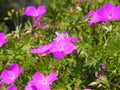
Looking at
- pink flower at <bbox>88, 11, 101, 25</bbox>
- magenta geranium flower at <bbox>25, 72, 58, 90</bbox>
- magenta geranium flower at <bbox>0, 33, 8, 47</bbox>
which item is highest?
pink flower at <bbox>88, 11, 101, 25</bbox>

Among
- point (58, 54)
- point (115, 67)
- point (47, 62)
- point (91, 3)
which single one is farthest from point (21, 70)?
point (91, 3)

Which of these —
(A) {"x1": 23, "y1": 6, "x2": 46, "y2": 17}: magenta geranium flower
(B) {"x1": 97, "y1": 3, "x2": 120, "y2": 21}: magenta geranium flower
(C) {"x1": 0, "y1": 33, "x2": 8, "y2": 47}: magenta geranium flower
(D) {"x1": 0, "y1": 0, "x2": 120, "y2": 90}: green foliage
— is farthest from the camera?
(A) {"x1": 23, "y1": 6, "x2": 46, "y2": 17}: magenta geranium flower

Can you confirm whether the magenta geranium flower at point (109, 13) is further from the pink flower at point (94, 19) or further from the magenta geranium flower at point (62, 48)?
the magenta geranium flower at point (62, 48)

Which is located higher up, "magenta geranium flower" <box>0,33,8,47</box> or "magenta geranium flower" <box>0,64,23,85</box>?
"magenta geranium flower" <box>0,33,8,47</box>

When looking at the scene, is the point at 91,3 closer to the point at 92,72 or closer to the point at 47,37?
the point at 47,37

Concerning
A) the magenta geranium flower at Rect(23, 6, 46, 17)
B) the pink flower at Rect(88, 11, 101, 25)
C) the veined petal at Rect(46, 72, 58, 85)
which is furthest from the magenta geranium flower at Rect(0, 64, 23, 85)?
the magenta geranium flower at Rect(23, 6, 46, 17)

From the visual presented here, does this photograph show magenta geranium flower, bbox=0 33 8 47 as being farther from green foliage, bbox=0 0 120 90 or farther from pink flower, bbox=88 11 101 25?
pink flower, bbox=88 11 101 25

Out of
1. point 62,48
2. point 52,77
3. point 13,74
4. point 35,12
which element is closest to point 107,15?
point 62,48

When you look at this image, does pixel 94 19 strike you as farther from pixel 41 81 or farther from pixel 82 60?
pixel 41 81

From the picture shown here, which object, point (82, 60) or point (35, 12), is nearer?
point (82, 60)
